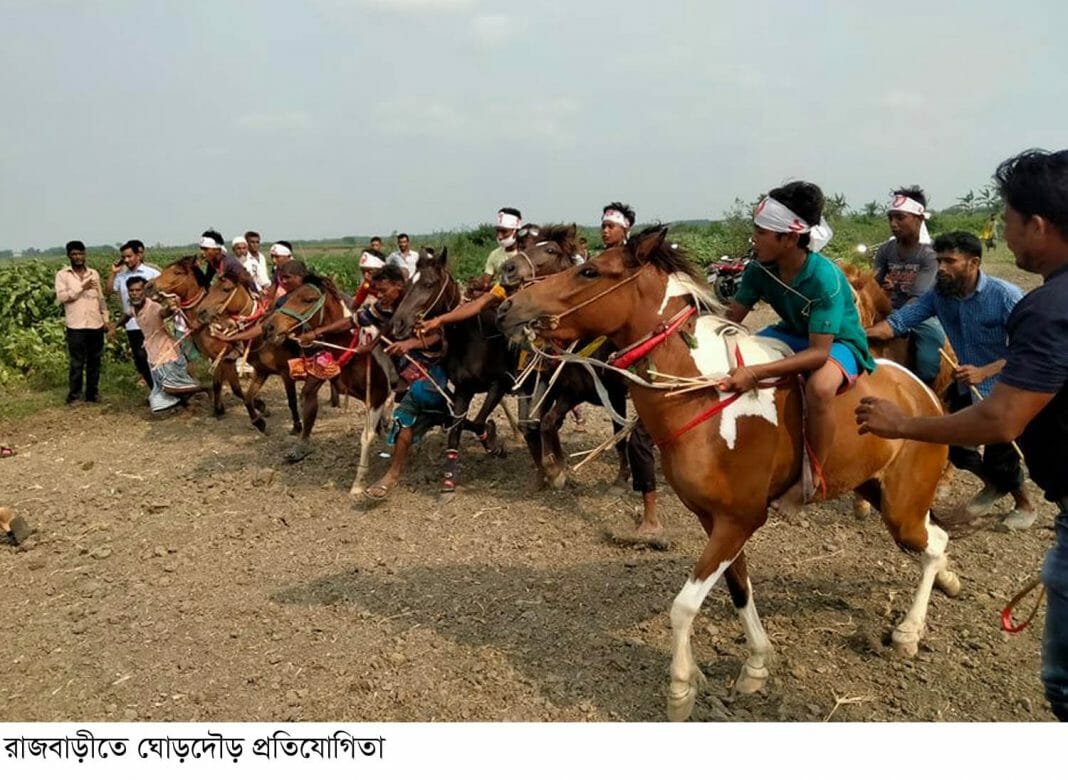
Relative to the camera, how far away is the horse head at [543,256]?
5582 mm

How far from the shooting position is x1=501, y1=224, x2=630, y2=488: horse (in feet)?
18.6

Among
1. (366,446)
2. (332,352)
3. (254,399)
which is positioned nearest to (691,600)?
(366,446)

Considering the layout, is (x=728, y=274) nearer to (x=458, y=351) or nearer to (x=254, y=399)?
(x=458, y=351)

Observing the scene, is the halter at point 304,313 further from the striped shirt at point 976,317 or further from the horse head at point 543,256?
the striped shirt at point 976,317

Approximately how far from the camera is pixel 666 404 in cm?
371

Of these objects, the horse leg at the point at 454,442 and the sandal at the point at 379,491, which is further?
the horse leg at the point at 454,442

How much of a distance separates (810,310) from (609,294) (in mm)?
993

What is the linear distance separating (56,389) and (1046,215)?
14135 mm

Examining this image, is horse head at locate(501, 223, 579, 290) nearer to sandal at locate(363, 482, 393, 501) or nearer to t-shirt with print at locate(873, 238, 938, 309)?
sandal at locate(363, 482, 393, 501)

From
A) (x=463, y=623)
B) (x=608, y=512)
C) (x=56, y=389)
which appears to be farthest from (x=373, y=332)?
(x=56, y=389)

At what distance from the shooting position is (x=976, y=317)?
17.5ft

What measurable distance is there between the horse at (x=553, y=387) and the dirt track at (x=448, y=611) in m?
0.35

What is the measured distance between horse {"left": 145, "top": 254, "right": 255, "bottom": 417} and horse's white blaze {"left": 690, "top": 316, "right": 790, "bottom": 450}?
7.96 meters

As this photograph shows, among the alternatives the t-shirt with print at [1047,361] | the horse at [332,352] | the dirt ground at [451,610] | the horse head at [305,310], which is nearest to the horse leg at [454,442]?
the dirt ground at [451,610]
